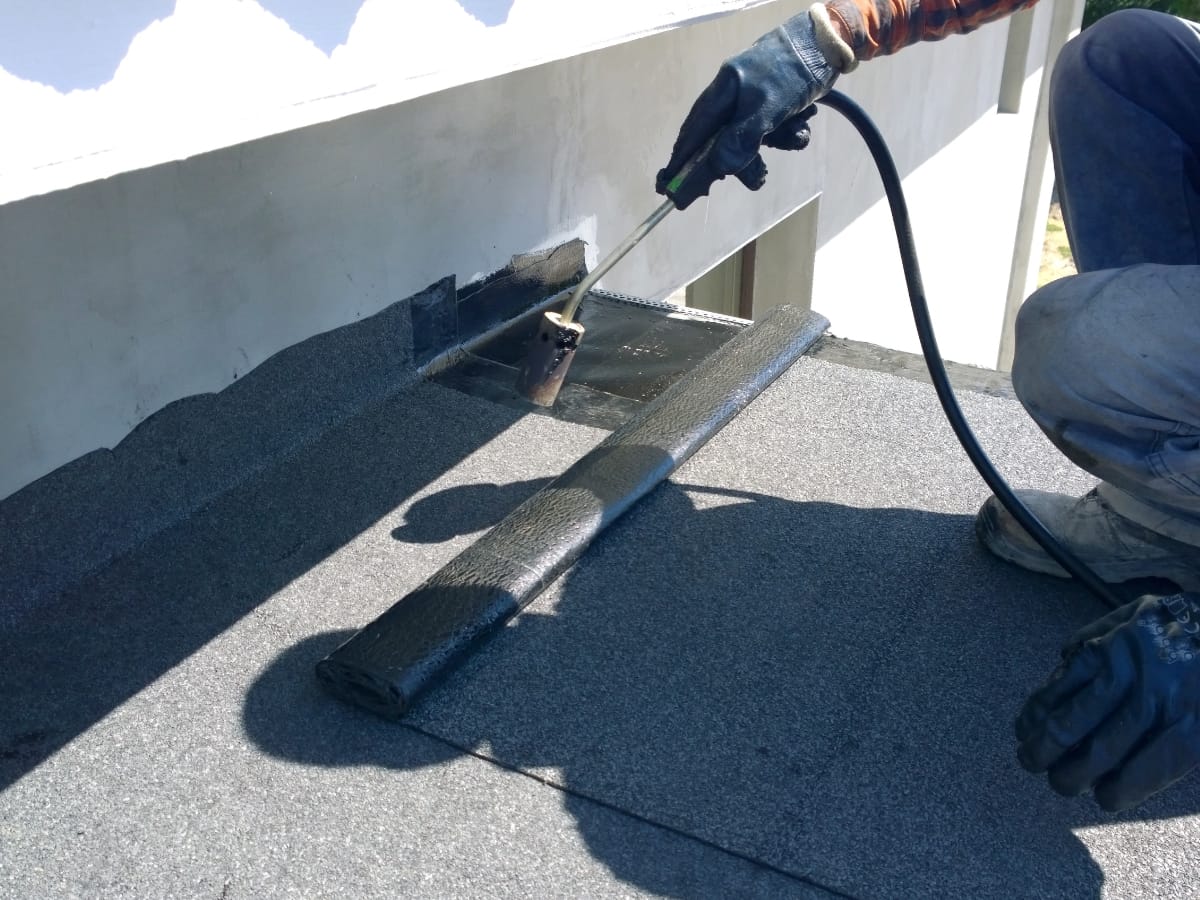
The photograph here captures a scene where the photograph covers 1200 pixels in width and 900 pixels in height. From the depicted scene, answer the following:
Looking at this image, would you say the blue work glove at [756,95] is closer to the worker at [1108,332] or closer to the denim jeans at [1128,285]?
the worker at [1108,332]

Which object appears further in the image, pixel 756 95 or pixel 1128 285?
pixel 756 95

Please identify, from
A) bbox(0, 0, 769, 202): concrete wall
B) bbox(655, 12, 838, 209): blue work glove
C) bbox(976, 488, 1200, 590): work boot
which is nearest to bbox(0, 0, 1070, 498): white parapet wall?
bbox(0, 0, 769, 202): concrete wall

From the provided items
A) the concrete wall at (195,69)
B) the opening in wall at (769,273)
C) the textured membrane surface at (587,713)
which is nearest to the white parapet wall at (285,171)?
the concrete wall at (195,69)

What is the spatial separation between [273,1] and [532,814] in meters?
1.07

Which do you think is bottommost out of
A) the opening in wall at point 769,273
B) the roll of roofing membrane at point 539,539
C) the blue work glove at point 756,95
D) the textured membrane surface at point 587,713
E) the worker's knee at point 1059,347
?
the opening in wall at point 769,273

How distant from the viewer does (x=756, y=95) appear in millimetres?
1869

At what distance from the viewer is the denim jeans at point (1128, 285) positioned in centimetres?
155

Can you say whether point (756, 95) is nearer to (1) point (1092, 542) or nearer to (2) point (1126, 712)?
(1) point (1092, 542)

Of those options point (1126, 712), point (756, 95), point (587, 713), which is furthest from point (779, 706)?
point (756, 95)

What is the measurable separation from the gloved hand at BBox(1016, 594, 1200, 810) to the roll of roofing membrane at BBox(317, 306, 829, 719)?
2.66ft

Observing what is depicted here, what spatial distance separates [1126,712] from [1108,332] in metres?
0.53

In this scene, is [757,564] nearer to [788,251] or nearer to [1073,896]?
[1073,896]

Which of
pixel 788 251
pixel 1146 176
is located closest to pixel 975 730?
pixel 1146 176

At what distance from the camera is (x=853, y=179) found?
5688 mm
